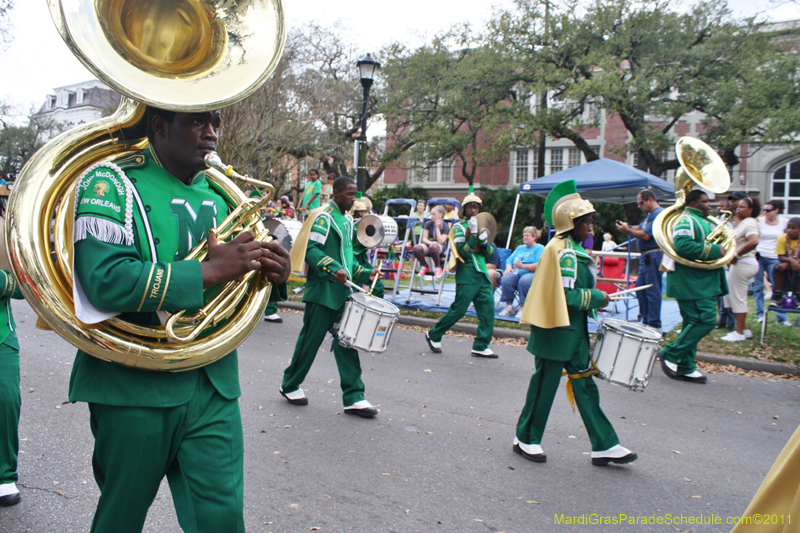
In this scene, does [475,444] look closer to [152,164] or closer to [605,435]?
[605,435]

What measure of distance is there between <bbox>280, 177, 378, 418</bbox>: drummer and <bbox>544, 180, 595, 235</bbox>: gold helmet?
A: 178 cm

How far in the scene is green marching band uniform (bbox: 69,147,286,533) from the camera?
1.74 m

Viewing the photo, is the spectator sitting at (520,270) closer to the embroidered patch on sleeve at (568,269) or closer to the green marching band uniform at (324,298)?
the green marching band uniform at (324,298)

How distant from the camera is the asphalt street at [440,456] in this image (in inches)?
128

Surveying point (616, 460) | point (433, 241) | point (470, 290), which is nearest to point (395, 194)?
point (433, 241)

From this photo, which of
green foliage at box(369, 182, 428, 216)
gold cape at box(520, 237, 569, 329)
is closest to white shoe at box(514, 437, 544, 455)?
gold cape at box(520, 237, 569, 329)

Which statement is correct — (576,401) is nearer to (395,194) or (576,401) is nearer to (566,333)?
(566,333)

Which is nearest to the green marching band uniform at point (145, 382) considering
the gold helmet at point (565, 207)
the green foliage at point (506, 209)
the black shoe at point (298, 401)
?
the gold helmet at point (565, 207)

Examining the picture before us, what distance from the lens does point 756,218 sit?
8.43 meters

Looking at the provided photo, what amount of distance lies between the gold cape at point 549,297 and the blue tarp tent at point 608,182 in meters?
7.10

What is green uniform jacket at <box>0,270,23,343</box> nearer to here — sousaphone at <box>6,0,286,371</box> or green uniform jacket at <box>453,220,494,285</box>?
sousaphone at <box>6,0,286,371</box>

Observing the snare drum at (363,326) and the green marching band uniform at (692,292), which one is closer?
the snare drum at (363,326)

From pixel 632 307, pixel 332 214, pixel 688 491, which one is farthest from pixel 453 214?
pixel 688 491

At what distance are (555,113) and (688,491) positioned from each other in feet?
74.3
